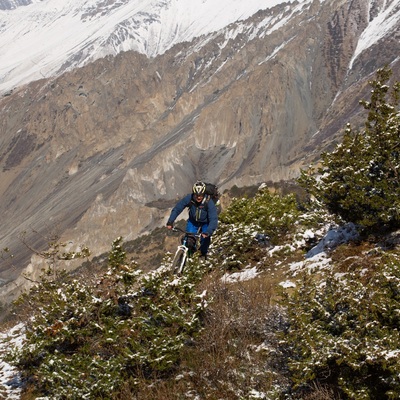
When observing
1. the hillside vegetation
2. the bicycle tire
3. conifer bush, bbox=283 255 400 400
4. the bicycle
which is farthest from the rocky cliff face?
conifer bush, bbox=283 255 400 400

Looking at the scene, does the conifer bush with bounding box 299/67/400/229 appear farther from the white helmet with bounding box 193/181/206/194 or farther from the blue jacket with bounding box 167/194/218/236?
the white helmet with bounding box 193/181/206/194

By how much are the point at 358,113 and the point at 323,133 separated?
12392mm

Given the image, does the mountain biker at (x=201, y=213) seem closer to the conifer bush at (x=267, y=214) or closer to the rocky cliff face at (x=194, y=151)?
the conifer bush at (x=267, y=214)

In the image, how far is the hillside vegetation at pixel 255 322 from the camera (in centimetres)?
533

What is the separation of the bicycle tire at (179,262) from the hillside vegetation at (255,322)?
1.02ft

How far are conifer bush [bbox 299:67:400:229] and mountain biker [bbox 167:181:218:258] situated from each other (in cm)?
238

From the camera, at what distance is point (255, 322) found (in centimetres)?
716

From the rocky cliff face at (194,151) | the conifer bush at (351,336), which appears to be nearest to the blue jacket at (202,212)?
the conifer bush at (351,336)

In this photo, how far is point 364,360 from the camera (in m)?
5.01

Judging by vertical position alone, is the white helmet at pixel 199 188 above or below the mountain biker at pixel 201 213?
above

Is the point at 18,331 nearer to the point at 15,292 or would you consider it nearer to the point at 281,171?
the point at 15,292

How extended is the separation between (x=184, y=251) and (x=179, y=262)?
298mm

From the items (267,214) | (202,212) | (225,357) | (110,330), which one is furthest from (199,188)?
(225,357)

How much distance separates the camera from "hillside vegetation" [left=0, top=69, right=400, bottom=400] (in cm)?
533
